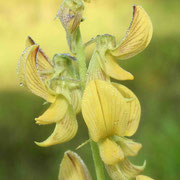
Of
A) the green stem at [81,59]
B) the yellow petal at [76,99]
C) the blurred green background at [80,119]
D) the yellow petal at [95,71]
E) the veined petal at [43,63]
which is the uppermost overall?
the veined petal at [43,63]

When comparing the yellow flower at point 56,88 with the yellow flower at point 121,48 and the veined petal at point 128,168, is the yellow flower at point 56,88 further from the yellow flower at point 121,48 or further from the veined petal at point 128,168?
the veined petal at point 128,168

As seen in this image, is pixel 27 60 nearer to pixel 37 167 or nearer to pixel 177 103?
pixel 37 167

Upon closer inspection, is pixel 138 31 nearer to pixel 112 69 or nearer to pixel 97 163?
pixel 112 69

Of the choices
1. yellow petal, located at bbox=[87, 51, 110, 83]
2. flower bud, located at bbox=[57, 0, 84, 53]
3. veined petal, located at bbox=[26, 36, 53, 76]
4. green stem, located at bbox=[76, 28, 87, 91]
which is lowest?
yellow petal, located at bbox=[87, 51, 110, 83]

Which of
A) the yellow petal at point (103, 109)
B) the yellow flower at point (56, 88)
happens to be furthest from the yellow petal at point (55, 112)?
the yellow petal at point (103, 109)

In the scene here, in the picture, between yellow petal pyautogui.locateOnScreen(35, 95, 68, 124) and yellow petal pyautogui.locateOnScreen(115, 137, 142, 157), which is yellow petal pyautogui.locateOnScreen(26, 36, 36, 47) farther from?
yellow petal pyautogui.locateOnScreen(115, 137, 142, 157)

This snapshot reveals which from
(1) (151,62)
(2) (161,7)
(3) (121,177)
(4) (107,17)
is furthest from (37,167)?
(2) (161,7)

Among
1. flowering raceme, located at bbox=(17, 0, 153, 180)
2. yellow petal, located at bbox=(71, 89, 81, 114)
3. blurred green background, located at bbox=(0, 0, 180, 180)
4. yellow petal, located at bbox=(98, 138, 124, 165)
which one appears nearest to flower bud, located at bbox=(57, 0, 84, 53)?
flowering raceme, located at bbox=(17, 0, 153, 180)
